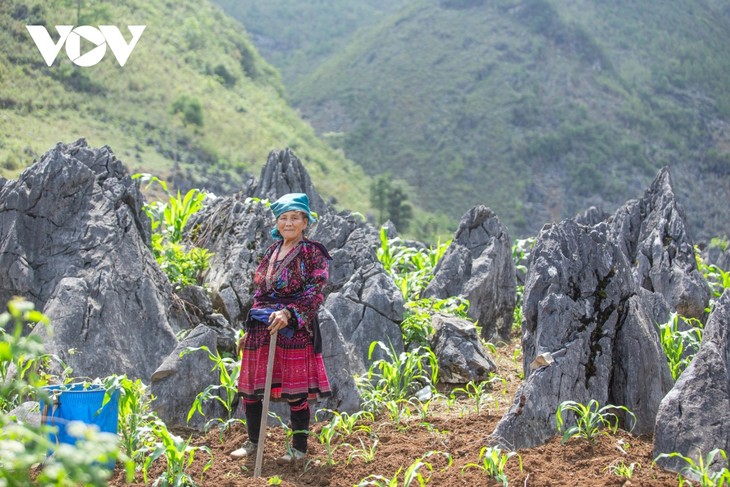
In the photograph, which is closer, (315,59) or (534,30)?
(534,30)

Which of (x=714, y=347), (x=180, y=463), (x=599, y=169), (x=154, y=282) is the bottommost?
(x=180, y=463)

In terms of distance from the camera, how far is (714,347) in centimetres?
401

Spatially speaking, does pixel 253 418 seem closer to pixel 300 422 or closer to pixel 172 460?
pixel 300 422

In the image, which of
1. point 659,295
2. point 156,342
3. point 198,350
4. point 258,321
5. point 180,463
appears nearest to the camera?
point 180,463

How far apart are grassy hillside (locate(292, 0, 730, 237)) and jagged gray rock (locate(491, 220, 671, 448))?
36.0m

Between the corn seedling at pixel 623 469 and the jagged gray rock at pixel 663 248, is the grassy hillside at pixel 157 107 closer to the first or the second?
the jagged gray rock at pixel 663 248

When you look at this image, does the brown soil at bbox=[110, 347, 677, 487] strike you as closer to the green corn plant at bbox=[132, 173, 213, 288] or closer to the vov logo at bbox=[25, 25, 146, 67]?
the green corn plant at bbox=[132, 173, 213, 288]

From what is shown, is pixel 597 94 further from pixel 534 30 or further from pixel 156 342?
pixel 156 342

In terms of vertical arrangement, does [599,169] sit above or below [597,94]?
below

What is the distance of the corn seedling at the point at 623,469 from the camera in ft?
12.1

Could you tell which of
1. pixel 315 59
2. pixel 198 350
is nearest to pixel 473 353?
pixel 198 350

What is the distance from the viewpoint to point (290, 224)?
14.4ft

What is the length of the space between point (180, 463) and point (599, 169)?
45.4m

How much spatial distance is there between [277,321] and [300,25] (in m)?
76.6
